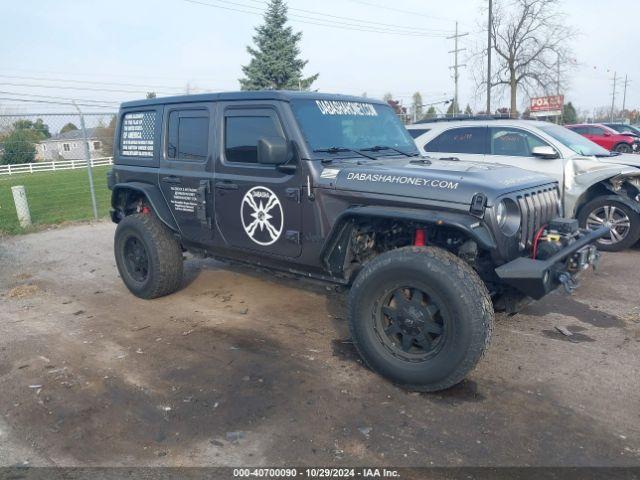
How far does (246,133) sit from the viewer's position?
15.2 feet

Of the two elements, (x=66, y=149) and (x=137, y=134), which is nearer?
(x=137, y=134)

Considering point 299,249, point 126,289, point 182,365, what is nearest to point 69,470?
point 182,365

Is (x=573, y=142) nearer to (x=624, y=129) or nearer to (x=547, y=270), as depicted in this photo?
(x=547, y=270)

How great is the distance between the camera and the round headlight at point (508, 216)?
3490mm

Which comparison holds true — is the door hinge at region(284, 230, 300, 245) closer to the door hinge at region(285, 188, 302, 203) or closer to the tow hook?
the door hinge at region(285, 188, 302, 203)

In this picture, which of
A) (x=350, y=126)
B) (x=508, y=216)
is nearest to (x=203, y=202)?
(x=350, y=126)

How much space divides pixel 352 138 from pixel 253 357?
198cm

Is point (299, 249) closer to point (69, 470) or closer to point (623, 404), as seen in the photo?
point (69, 470)

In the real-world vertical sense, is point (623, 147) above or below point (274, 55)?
below

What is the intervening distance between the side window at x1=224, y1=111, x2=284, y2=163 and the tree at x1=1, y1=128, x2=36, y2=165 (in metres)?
8.57

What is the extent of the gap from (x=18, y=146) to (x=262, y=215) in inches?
387

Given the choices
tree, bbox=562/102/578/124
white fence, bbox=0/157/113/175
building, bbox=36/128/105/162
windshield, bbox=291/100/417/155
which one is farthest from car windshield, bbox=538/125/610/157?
tree, bbox=562/102/578/124

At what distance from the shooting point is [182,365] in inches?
163

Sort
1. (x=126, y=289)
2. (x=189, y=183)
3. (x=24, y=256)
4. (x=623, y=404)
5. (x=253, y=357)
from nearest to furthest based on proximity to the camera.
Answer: (x=623, y=404) < (x=253, y=357) < (x=189, y=183) < (x=126, y=289) < (x=24, y=256)
